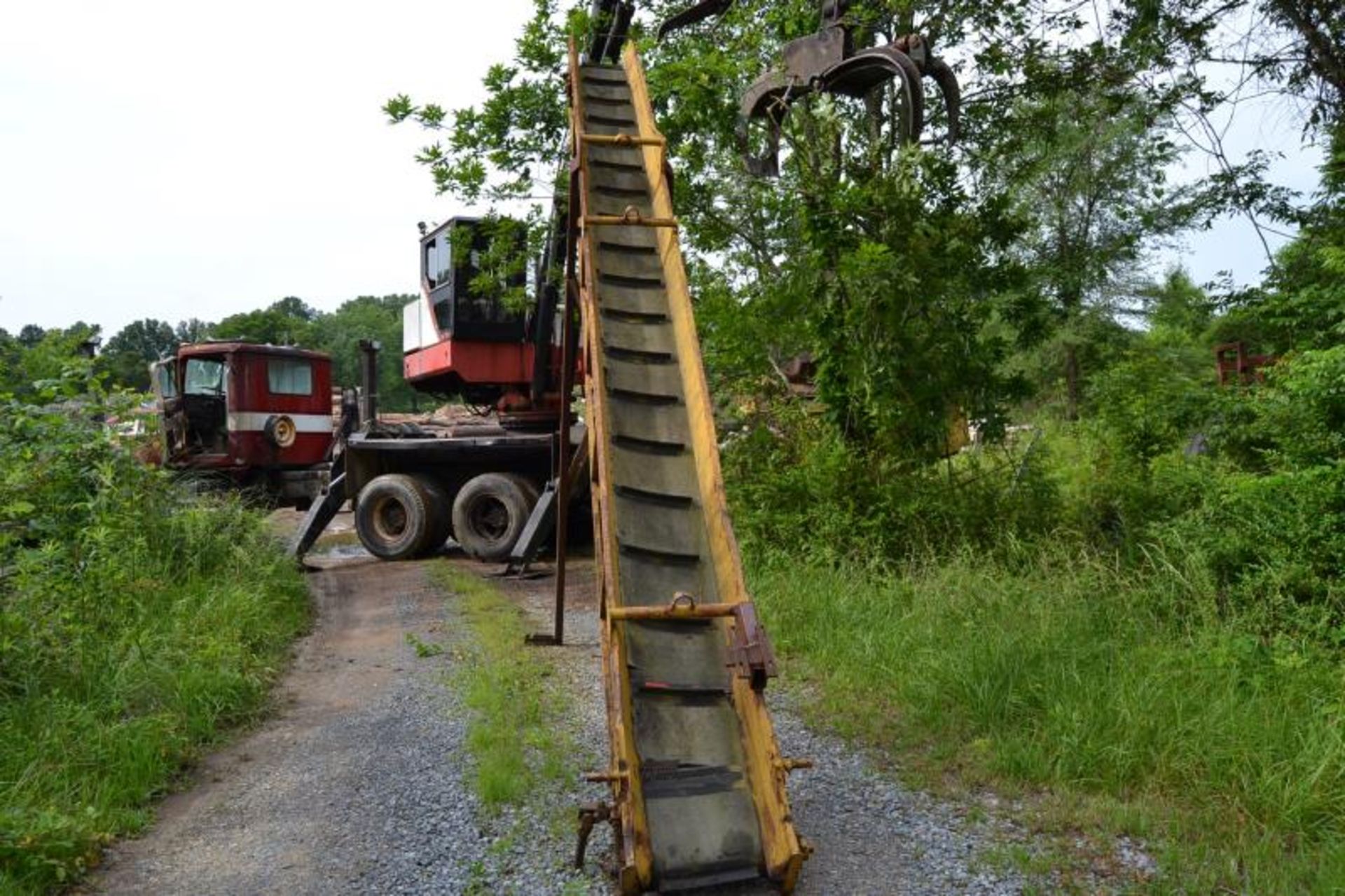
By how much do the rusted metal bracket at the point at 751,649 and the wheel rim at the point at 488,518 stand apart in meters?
8.48

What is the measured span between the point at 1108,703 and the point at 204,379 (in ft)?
53.2

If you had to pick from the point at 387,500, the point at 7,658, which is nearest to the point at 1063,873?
the point at 7,658

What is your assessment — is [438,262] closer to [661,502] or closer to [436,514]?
[436,514]

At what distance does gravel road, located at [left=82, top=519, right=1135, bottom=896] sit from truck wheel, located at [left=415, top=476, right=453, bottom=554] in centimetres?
628

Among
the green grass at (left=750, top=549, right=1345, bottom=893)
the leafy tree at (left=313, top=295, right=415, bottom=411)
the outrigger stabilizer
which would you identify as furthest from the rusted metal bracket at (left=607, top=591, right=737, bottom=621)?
the leafy tree at (left=313, top=295, right=415, bottom=411)

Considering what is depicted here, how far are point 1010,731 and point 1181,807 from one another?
0.88m

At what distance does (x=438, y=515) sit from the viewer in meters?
12.7

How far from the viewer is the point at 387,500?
12.9 meters

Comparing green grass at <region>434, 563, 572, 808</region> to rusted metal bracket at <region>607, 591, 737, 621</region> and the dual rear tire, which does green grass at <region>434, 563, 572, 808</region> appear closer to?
rusted metal bracket at <region>607, 591, 737, 621</region>

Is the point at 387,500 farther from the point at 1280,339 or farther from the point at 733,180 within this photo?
the point at 1280,339

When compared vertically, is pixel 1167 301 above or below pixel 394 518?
above

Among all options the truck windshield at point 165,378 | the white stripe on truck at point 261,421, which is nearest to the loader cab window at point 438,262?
the white stripe on truck at point 261,421

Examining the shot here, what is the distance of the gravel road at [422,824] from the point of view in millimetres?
3805

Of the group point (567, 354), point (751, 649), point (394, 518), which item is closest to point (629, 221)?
point (567, 354)
